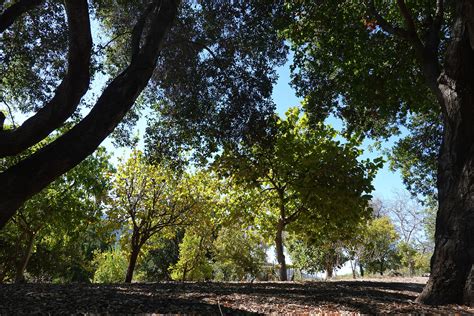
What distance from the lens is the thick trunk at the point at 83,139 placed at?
3840 millimetres

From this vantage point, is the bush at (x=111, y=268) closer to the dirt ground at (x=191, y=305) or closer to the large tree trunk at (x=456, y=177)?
the dirt ground at (x=191, y=305)

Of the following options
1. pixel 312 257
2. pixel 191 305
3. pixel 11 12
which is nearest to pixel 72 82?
pixel 11 12

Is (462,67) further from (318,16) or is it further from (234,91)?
(234,91)

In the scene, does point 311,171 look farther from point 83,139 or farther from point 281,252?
point 83,139

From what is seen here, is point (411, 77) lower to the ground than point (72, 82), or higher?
higher

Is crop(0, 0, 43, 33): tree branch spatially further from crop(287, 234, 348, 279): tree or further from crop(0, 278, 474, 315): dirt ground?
crop(287, 234, 348, 279): tree

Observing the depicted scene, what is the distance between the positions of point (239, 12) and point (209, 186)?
11.0 meters

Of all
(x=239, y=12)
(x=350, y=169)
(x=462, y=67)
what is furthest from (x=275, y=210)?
(x=462, y=67)

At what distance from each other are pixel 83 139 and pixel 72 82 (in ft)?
3.47

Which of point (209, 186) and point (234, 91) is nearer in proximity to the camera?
point (234, 91)

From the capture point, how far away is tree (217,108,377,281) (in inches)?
466

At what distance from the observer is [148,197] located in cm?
1770

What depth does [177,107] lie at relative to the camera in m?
9.78

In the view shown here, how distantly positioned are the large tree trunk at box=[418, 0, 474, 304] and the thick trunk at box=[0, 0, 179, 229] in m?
5.22
